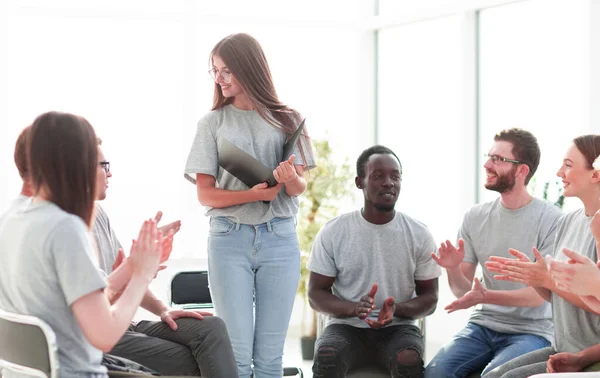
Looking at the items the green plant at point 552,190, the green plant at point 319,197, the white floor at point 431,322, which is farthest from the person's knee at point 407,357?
→ the green plant at point 319,197

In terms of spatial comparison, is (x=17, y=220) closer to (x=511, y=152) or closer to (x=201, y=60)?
(x=511, y=152)

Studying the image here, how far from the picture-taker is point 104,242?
296 cm

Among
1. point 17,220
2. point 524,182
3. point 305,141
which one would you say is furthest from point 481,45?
point 17,220

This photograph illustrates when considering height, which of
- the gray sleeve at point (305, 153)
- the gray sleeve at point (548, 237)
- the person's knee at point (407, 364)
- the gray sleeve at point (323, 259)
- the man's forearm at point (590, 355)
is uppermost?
the gray sleeve at point (305, 153)

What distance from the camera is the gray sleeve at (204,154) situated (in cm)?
325

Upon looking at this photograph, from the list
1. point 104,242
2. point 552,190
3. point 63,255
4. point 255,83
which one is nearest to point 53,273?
point 63,255

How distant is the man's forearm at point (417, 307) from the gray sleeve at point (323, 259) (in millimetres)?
346

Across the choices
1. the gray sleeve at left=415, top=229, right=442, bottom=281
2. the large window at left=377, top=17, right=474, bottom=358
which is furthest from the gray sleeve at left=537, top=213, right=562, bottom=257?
the large window at left=377, top=17, right=474, bottom=358

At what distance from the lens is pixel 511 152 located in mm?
3775

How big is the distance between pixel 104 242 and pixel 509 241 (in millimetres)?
1752

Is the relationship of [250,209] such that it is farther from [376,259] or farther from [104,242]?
[376,259]

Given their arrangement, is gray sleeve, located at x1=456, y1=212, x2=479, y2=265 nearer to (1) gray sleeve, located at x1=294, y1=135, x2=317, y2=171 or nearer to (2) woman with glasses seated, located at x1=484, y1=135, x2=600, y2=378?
(2) woman with glasses seated, located at x1=484, y1=135, x2=600, y2=378

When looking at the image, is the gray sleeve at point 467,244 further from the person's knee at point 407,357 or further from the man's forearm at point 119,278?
the man's forearm at point 119,278

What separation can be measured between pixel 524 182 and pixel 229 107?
1.39 m
